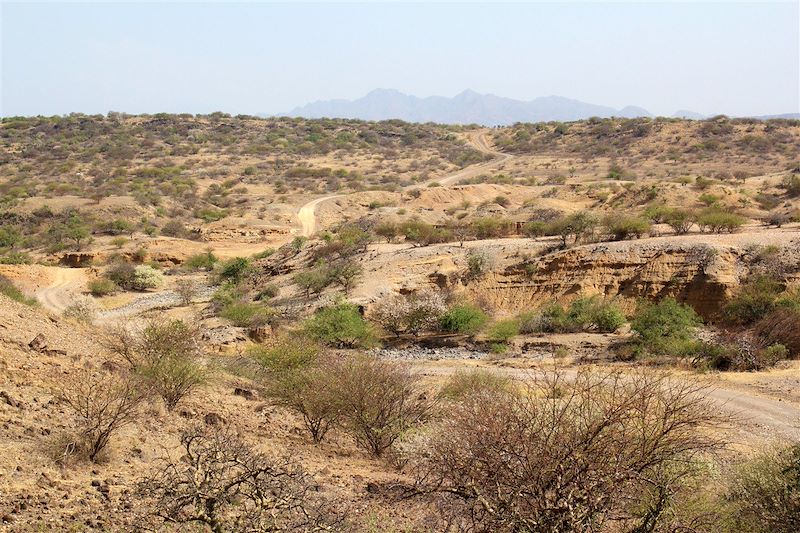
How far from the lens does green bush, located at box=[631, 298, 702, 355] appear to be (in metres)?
19.5

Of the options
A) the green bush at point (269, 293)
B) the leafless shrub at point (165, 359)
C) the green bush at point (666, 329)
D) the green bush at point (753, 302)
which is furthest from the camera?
the green bush at point (269, 293)

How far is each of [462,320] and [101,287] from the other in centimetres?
2020

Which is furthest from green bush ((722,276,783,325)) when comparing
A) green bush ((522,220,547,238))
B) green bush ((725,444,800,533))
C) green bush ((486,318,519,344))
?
green bush ((725,444,800,533))

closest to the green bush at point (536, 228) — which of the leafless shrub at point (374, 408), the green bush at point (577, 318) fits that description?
the green bush at point (577, 318)

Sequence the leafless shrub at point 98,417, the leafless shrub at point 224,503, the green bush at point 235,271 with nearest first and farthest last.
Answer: the leafless shrub at point 224,503 < the leafless shrub at point 98,417 < the green bush at point 235,271

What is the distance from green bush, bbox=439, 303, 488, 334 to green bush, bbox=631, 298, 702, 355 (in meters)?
5.75

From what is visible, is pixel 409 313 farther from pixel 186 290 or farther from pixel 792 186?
pixel 792 186

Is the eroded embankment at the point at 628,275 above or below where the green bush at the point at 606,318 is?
above

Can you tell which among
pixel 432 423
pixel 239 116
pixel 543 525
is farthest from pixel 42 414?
pixel 239 116

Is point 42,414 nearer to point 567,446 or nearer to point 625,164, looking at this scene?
point 567,446

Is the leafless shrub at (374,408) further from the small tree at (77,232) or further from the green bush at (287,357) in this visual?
the small tree at (77,232)

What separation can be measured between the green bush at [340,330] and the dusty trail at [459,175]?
21.9m

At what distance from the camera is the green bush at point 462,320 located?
2312cm

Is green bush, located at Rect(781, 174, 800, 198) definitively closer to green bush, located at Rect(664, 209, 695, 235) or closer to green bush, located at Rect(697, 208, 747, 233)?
green bush, located at Rect(697, 208, 747, 233)
